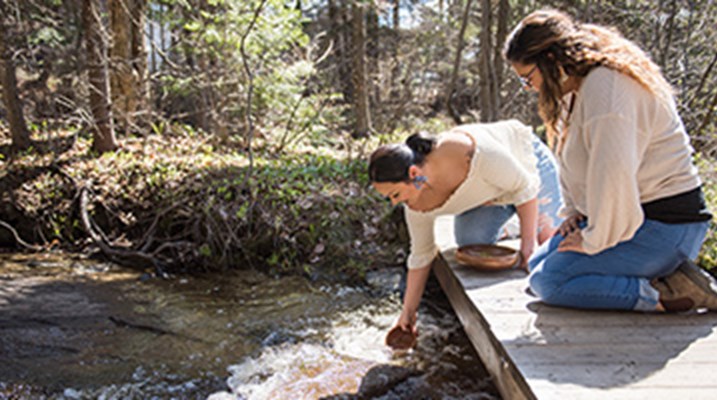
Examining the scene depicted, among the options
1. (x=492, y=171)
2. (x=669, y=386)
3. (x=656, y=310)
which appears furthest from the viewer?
(x=492, y=171)

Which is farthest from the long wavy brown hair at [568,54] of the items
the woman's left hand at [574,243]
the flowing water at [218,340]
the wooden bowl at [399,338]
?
the flowing water at [218,340]

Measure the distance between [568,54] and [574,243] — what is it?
2.81 feet

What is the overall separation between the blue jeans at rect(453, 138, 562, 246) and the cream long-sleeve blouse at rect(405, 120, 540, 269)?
201 millimetres

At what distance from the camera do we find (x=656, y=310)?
2527 mm

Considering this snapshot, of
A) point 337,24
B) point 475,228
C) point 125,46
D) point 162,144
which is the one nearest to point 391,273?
point 475,228

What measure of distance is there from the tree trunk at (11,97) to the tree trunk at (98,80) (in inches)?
32.3

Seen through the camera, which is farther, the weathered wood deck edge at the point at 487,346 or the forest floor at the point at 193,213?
the forest floor at the point at 193,213

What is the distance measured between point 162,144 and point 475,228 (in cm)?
501

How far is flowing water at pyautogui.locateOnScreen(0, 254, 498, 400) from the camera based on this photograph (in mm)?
2881

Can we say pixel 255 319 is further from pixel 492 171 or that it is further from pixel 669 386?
pixel 669 386

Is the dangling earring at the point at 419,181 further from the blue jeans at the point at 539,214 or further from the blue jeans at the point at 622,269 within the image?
the blue jeans at the point at 539,214

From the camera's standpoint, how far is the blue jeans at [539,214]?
11.5 ft

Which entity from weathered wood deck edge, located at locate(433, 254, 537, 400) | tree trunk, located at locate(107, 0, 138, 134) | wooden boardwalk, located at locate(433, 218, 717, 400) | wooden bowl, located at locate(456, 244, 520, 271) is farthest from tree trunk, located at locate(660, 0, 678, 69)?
tree trunk, located at locate(107, 0, 138, 134)

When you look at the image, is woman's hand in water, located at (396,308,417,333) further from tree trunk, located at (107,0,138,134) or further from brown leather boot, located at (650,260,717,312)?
tree trunk, located at (107,0,138,134)
